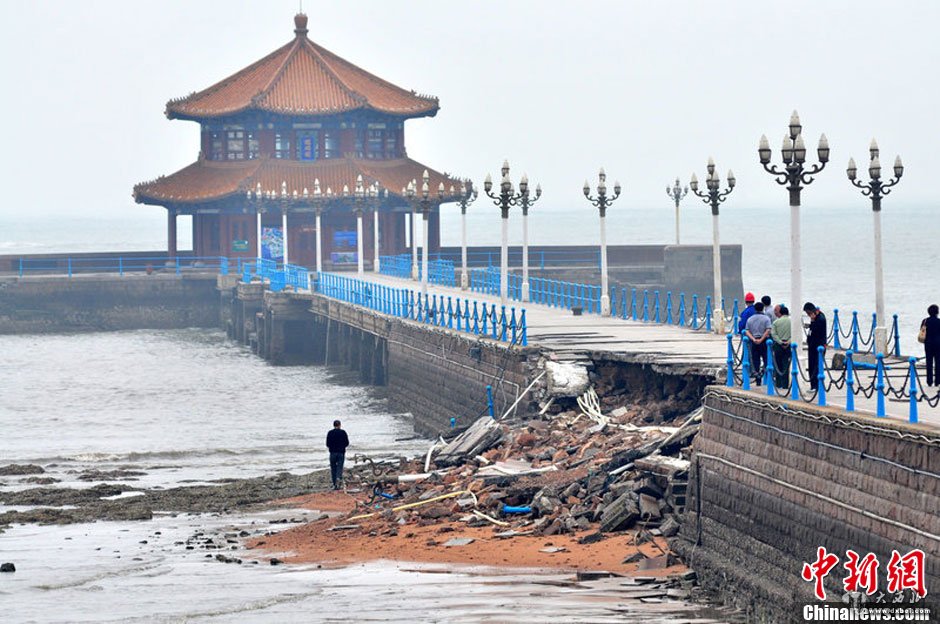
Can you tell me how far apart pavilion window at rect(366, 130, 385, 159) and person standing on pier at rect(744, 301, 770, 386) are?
61.5 m

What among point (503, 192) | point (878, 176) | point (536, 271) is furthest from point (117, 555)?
point (536, 271)

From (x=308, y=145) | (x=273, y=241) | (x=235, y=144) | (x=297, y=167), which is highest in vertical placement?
(x=235, y=144)

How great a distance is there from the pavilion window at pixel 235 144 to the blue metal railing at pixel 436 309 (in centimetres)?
1993

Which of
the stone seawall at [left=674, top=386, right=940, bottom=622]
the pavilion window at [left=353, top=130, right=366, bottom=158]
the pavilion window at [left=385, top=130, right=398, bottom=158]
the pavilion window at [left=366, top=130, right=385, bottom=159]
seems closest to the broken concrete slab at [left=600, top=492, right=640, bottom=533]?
the stone seawall at [left=674, top=386, right=940, bottom=622]

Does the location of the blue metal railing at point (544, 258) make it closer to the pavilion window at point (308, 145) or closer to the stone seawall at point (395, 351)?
the pavilion window at point (308, 145)

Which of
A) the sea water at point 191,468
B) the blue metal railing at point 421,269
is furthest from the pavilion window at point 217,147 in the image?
the blue metal railing at point 421,269

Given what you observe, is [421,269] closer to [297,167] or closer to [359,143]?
[297,167]

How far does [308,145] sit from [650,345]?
5256 cm

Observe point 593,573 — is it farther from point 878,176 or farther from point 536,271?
point 536,271

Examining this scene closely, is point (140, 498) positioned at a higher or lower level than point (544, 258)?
lower

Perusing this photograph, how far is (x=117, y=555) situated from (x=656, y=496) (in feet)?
25.9

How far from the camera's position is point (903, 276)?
140 meters

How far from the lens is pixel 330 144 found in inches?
3378

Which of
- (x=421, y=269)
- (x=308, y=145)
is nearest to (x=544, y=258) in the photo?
(x=308, y=145)
